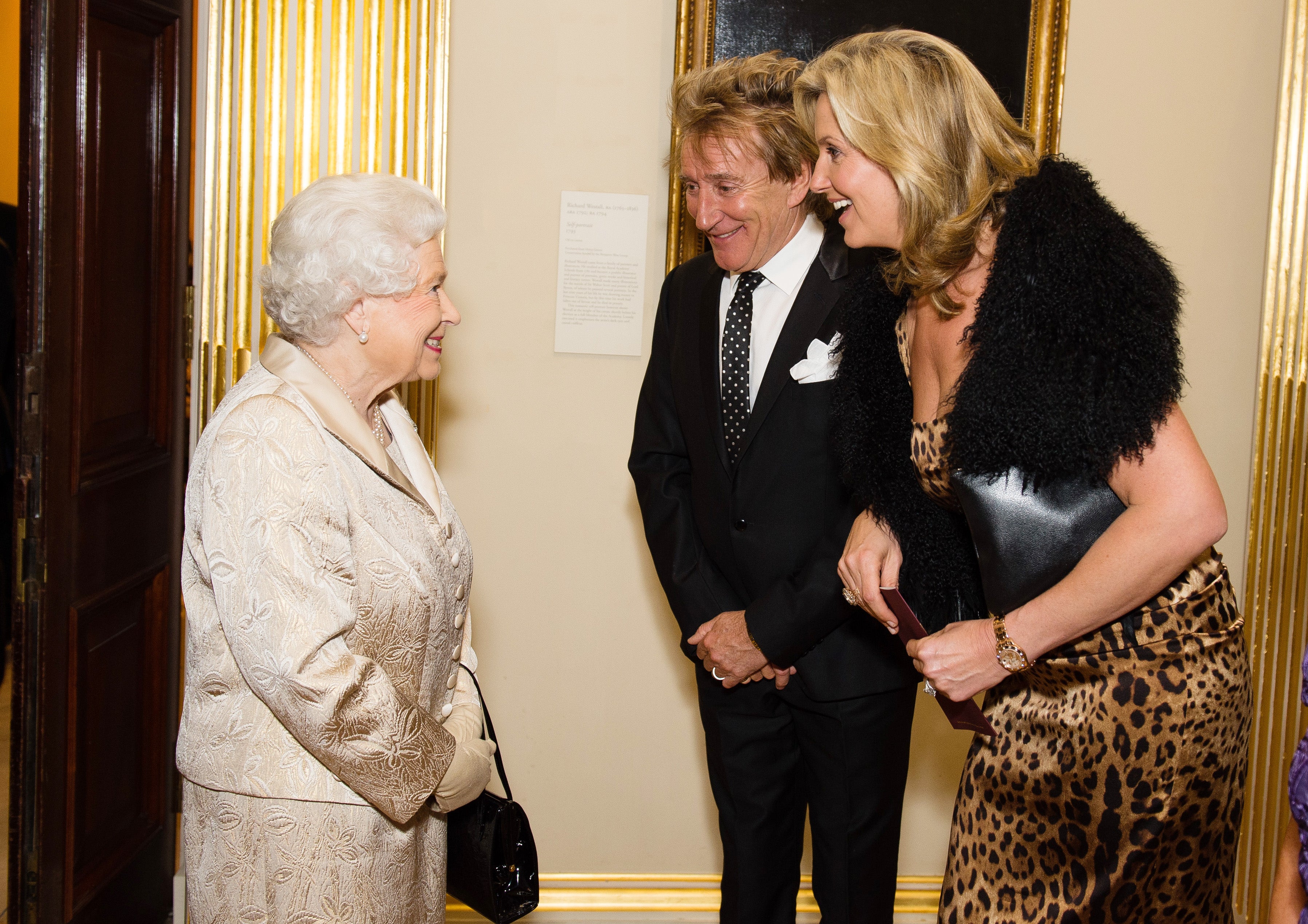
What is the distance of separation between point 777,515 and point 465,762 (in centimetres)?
85

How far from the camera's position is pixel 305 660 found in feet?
4.99

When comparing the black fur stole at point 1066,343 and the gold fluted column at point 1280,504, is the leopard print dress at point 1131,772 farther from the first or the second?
the gold fluted column at point 1280,504

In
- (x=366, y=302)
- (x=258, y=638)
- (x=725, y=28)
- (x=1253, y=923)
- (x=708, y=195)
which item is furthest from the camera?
(x=1253, y=923)

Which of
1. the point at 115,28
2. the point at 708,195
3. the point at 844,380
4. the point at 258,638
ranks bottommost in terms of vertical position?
the point at 258,638

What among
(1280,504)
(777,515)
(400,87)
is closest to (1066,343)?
(777,515)

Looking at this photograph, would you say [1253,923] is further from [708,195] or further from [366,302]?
[366,302]

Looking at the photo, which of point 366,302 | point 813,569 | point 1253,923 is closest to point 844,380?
point 813,569

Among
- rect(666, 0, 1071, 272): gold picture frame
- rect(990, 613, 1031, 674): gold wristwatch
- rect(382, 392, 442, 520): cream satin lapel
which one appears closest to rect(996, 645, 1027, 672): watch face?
rect(990, 613, 1031, 674): gold wristwatch

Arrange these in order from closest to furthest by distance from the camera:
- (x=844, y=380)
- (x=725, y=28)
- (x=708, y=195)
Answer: (x=844, y=380) < (x=708, y=195) < (x=725, y=28)

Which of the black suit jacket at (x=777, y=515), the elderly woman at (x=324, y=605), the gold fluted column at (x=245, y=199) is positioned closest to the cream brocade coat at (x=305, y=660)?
the elderly woman at (x=324, y=605)

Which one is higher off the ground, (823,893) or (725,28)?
(725,28)

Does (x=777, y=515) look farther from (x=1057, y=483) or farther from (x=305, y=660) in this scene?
(x=305, y=660)

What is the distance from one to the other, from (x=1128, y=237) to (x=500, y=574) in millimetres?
2019

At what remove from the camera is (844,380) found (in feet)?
6.83
